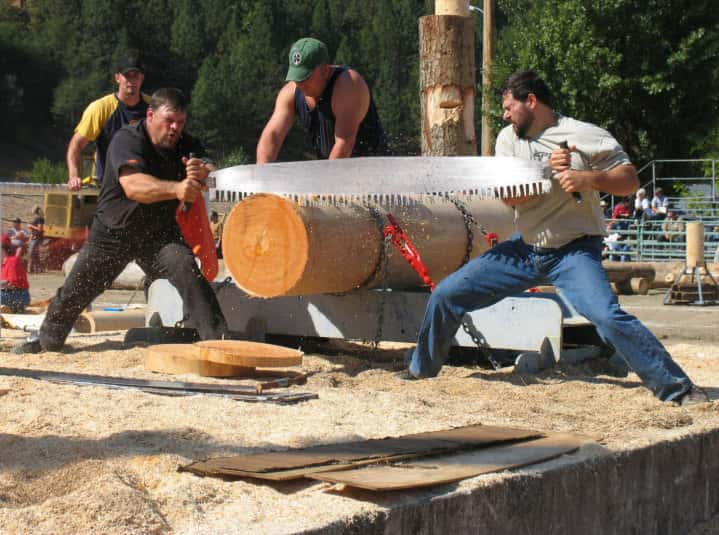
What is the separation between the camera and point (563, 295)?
5.66 m

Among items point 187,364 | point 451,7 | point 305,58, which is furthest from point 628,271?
point 187,364

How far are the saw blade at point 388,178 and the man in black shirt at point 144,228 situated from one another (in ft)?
1.67

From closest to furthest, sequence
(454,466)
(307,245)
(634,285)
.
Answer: (454,466), (307,245), (634,285)

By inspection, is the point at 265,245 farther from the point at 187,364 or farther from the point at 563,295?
the point at 563,295

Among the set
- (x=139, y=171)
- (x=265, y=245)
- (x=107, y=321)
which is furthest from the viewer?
(x=107, y=321)

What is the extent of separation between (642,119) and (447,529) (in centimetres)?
3277

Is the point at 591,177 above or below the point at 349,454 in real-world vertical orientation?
above

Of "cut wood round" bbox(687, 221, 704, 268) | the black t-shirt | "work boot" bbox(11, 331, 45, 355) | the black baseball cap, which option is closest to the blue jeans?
the black t-shirt

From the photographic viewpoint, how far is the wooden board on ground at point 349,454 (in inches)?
136

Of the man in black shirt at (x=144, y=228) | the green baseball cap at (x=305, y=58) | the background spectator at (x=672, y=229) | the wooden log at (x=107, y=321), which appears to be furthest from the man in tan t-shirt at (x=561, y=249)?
the background spectator at (x=672, y=229)

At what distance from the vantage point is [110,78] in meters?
73.5

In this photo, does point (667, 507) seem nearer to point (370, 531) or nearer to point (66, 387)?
point (370, 531)

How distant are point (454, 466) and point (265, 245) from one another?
3020mm

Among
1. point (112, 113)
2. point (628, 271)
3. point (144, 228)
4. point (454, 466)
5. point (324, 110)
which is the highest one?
point (112, 113)
